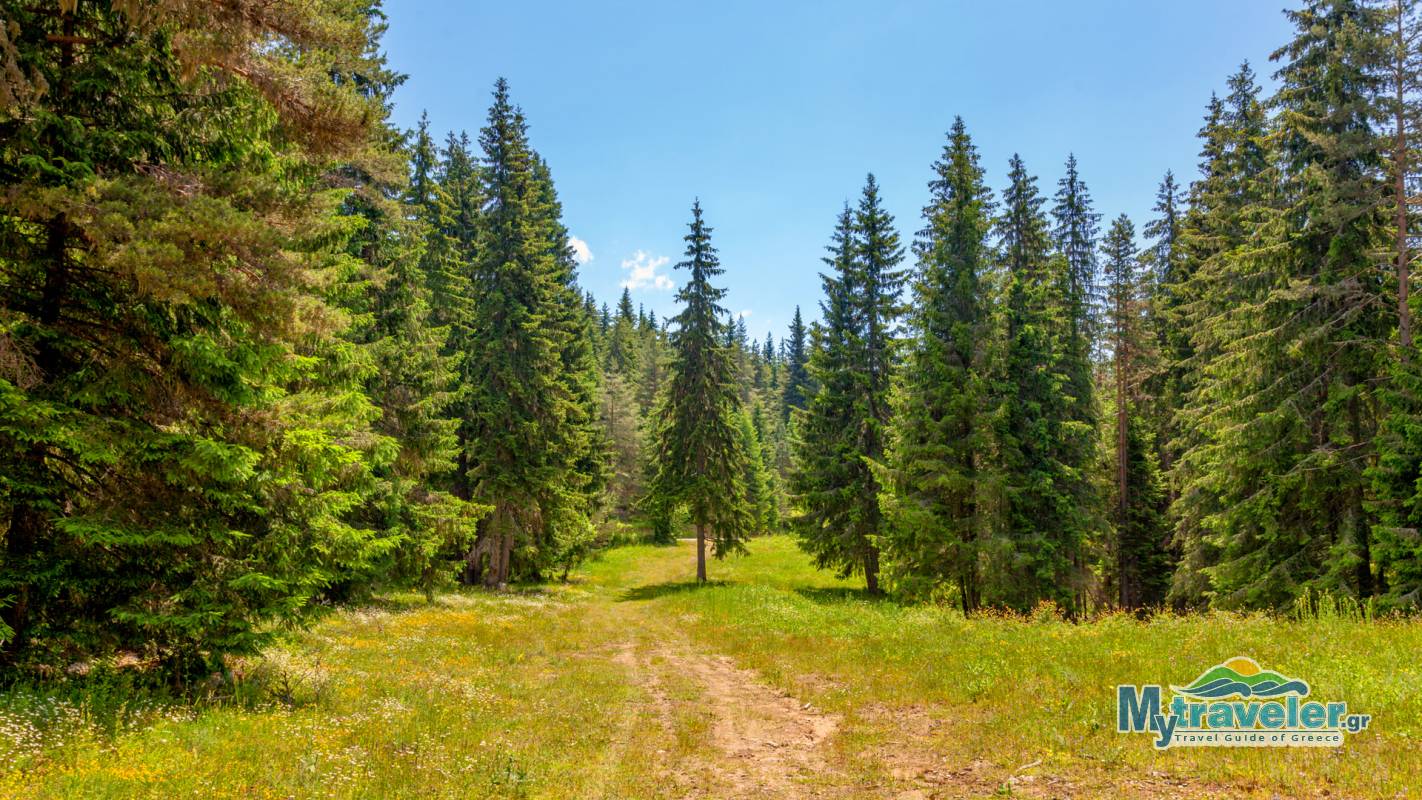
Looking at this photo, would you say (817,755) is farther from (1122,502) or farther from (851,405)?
(1122,502)

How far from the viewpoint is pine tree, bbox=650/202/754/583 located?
32938 mm

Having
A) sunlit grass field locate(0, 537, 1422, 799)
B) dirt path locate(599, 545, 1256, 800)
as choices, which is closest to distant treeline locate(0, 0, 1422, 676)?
sunlit grass field locate(0, 537, 1422, 799)

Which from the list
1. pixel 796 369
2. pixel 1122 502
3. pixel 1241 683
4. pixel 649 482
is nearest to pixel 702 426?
pixel 649 482

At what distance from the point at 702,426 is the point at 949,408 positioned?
14.0 meters

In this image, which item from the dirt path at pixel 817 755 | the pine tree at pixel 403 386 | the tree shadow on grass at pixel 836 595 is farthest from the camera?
the tree shadow on grass at pixel 836 595

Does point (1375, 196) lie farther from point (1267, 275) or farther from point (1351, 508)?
point (1351, 508)

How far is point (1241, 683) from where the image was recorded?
8500 mm

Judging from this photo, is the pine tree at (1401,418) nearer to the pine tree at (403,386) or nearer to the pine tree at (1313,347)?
the pine tree at (1313,347)

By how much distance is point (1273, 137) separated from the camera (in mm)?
18656

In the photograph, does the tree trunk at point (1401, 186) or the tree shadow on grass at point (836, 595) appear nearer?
the tree trunk at point (1401, 186)

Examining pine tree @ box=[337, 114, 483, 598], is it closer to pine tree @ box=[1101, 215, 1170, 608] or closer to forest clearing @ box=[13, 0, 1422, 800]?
forest clearing @ box=[13, 0, 1422, 800]

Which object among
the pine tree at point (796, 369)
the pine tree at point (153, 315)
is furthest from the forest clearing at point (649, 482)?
the pine tree at point (796, 369)

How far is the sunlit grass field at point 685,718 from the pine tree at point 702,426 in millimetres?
16227

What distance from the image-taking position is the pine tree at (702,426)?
32938 millimetres
